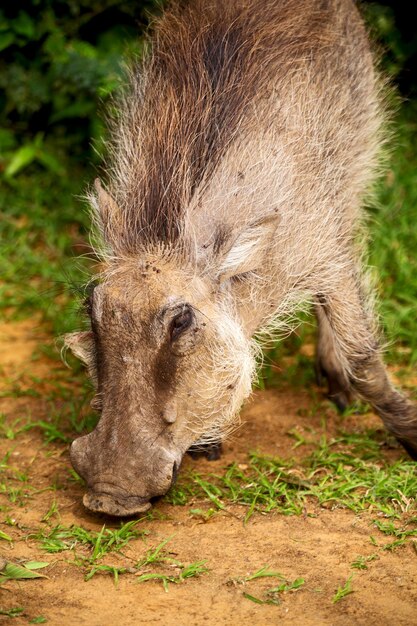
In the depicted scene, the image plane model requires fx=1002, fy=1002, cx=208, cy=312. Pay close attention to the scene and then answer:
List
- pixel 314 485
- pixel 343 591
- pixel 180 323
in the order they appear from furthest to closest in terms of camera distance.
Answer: pixel 314 485 → pixel 180 323 → pixel 343 591

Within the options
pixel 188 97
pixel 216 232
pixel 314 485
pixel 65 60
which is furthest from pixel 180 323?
pixel 65 60

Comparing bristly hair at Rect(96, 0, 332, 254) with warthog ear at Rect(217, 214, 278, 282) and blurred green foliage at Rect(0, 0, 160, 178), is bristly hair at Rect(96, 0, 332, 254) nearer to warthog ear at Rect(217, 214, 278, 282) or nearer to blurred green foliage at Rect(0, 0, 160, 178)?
warthog ear at Rect(217, 214, 278, 282)

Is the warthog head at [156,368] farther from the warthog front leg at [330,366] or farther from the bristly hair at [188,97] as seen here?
the warthog front leg at [330,366]

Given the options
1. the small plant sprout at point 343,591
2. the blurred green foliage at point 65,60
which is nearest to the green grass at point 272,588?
the small plant sprout at point 343,591

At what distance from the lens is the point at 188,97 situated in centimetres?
384

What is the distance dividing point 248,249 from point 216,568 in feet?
3.57

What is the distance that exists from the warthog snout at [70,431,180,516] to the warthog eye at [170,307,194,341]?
0.38 m

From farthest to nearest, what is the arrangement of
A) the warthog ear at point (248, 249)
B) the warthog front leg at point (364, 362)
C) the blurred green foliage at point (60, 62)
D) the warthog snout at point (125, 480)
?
1. the blurred green foliage at point (60, 62)
2. the warthog front leg at point (364, 362)
3. the warthog ear at point (248, 249)
4. the warthog snout at point (125, 480)

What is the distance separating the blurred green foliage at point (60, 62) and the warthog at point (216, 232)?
1.59 meters

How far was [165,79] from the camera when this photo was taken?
398 centimetres

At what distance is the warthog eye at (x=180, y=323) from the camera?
3285 mm

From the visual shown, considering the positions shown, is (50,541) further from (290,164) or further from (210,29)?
(210,29)

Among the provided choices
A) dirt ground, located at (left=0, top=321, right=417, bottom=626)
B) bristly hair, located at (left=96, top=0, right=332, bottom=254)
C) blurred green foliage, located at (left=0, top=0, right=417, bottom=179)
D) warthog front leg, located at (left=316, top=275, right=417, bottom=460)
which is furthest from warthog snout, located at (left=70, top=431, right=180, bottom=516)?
blurred green foliage, located at (left=0, top=0, right=417, bottom=179)

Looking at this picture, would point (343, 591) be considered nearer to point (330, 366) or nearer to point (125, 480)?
point (125, 480)
